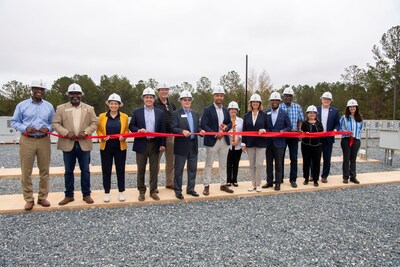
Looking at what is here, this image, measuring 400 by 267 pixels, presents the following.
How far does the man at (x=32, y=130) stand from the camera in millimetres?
4965

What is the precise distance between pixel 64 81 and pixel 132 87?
1228cm

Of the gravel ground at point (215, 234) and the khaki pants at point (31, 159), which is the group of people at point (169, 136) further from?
the gravel ground at point (215, 234)

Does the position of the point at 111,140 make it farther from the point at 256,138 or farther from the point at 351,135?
the point at 351,135

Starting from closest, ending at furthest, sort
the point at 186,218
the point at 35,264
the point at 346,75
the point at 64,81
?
1. the point at 35,264
2. the point at 186,218
3. the point at 346,75
4. the point at 64,81

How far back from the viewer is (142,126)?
18.5 ft

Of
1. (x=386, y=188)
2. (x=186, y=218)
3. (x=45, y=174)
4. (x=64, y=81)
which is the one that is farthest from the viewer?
(x=64, y=81)

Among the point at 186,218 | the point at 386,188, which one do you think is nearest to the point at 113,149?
the point at 186,218

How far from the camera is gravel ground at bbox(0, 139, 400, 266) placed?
3.50 metres

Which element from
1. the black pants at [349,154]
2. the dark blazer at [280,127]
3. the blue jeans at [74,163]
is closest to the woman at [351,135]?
the black pants at [349,154]

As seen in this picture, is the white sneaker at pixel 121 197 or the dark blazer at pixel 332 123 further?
the dark blazer at pixel 332 123

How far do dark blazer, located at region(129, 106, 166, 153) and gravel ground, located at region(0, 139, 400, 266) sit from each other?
115 cm

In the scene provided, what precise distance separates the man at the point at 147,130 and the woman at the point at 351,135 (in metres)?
4.64

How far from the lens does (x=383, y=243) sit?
13.0 feet

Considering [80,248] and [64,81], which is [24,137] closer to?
[80,248]
